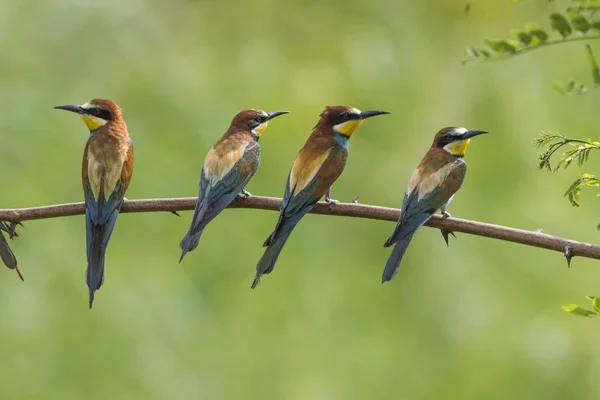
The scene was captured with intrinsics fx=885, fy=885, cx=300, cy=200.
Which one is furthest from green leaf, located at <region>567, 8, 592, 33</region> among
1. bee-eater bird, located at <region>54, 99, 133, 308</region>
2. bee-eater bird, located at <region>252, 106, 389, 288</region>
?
bee-eater bird, located at <region>54, 99, 133, 308</region>

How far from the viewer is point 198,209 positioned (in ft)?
7.79

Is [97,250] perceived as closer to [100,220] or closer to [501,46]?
[100,220]

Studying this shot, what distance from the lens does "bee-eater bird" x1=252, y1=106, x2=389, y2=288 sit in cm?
234

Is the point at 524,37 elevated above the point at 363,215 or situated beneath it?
elevated above

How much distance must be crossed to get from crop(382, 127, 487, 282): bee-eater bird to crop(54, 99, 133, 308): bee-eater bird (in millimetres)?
760

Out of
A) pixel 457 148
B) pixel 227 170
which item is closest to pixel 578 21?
pixel 457 148

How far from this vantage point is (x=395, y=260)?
2.39 m

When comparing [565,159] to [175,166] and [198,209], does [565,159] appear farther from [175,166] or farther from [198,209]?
[175,166]

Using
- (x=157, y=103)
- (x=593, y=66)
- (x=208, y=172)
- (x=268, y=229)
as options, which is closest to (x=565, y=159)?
(x=593, y=66)

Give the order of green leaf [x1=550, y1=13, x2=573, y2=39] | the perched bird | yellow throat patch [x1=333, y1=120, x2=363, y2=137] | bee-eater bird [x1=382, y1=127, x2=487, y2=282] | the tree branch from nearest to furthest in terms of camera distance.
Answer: green leaf [x1=550, y1=13, x2=573, y2=39] → the tree branch → bee-eater bird [x1=382, y1=127, x2=487, y2=282] → the perched bird → yellow throat patch [x1=333, y1=120, x2=363, y2=137]

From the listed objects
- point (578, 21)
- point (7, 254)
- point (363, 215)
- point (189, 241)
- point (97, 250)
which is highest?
point (578, 21)

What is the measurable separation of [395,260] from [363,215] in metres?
0.39

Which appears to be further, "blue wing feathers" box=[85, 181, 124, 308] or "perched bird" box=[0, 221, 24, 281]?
"perched bird" box=[0, 221, 24, 281]

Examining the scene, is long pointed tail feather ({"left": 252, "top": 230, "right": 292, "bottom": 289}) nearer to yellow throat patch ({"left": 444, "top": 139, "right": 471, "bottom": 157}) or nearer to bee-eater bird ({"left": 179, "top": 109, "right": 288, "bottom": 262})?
bee-eater bird ({"left": 179, "top": 109, "right": 288, "bottom": 262})
